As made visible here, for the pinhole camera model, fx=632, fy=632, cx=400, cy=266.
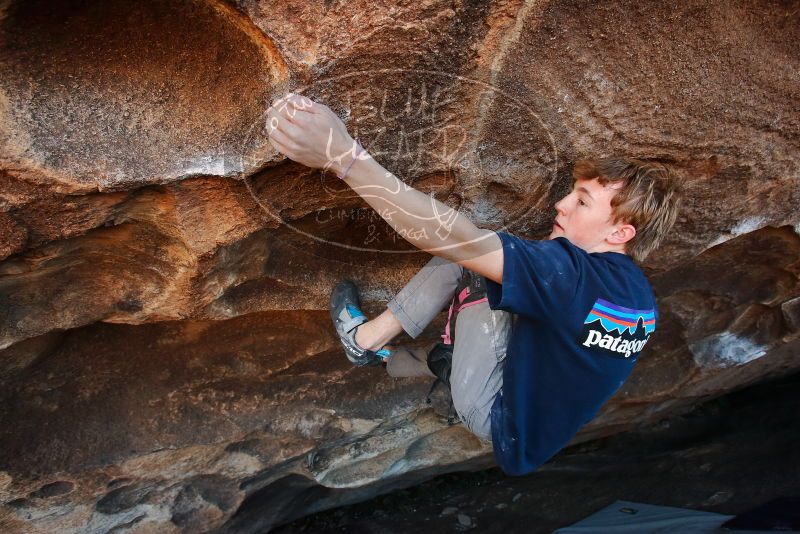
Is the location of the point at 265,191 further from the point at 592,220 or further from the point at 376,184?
the point at 592,220

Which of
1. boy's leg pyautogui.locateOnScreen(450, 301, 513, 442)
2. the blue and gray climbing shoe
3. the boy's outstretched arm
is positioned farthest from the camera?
the blue and gray climbing shoe

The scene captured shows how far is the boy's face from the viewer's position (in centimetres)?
125

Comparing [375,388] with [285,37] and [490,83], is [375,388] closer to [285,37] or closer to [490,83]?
[490,83]

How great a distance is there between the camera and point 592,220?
126cm

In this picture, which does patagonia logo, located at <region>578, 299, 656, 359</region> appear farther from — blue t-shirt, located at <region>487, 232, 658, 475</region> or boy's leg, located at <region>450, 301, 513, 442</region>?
boy's leg, located at <region>450, 301, 513, 442</region>

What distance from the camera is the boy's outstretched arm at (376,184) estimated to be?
3.25ft

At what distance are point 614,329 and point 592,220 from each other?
221 millimetres

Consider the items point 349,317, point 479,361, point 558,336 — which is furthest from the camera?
point 349,317

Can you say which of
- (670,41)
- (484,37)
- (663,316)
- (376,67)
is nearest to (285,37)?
(376,67)

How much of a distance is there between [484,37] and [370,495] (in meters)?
1.90

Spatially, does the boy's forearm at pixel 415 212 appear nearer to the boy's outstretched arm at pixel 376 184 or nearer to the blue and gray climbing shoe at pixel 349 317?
the boy's outstretched arm at pixel 376 184

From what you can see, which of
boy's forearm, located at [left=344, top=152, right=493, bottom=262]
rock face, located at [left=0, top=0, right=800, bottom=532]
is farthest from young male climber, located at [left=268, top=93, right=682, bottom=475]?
rock face, located at [left=0, top=0, right=800, bottom=532]

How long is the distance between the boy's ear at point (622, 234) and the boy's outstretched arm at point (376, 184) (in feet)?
1.14

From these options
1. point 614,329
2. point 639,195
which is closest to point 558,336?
point 614,329
